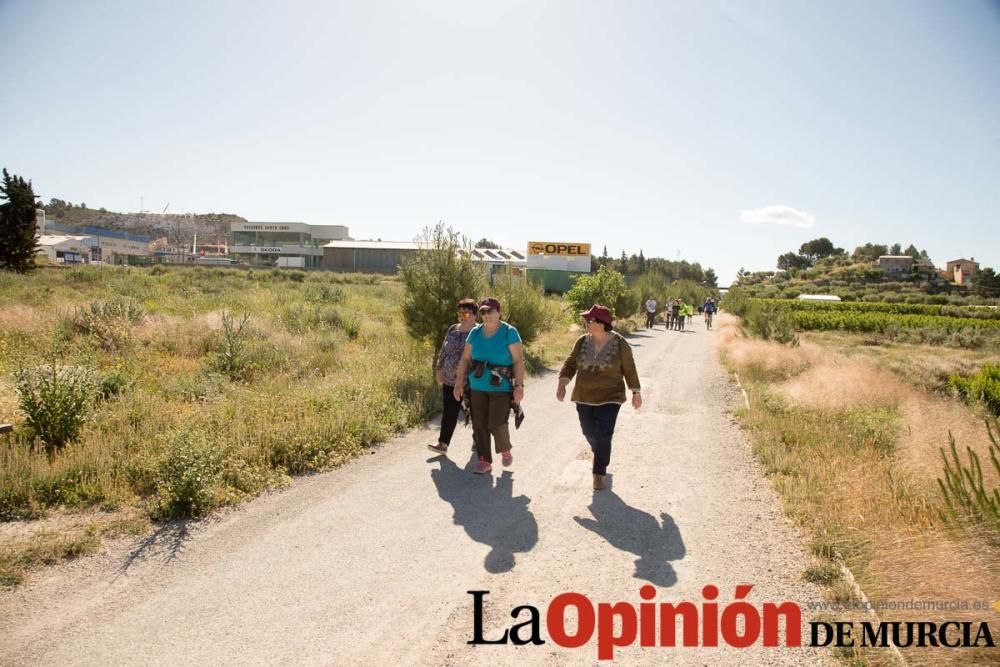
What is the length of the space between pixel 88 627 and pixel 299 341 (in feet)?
34.5

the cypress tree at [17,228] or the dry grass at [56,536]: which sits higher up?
the cypress tree at [17,228]

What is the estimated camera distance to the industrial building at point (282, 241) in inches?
3772

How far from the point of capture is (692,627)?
140 inches

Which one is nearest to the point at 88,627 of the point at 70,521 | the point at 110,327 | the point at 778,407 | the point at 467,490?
the point at 70,521

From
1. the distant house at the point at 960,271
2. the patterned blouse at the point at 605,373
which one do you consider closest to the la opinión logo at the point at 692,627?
the patterned blouse at the point at 605,373

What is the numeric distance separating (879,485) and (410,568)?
4.63 m

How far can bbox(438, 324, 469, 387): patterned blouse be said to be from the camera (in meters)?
7.19

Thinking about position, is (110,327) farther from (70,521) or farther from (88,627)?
(88,627)

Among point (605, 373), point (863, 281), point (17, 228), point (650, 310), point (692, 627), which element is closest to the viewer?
point (692, 627)

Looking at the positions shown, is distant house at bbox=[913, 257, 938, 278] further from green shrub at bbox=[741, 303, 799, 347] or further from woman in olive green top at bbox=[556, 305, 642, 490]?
woman in olive green top at bbox=[556, 305, 642, 490]

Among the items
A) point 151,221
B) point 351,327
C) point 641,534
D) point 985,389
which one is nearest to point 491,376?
point 641,534

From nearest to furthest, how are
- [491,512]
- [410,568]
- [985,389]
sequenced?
[410,568] → [491,512] → [985,389]

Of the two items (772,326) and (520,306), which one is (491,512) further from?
(772,326)

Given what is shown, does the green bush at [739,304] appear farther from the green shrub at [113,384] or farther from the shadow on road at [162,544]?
the shadow on road at [162,544]
